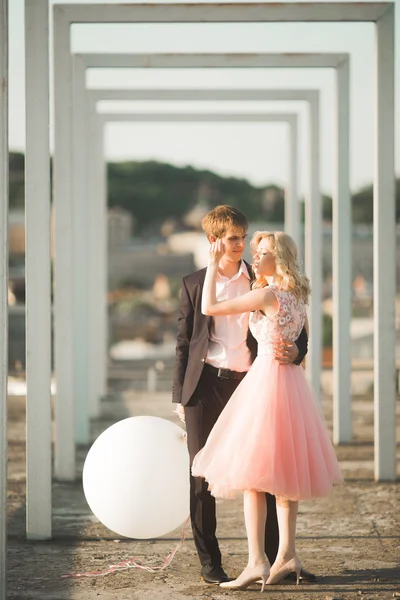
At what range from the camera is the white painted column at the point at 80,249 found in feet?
36.0

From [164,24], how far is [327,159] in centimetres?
2625

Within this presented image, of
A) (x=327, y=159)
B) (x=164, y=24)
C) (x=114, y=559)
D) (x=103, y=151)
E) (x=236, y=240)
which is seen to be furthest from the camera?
(x=327, y=159)

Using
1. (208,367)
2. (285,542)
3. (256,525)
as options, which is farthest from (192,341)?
(285,542)

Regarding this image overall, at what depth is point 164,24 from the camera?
27.2ft

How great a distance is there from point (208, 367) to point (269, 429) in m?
0.49

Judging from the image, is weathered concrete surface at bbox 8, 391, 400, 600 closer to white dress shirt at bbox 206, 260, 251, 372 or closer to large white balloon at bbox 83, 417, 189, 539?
large white balloon at bbox 83, 417, 189, 539

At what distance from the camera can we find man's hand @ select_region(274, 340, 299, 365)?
5758 mm

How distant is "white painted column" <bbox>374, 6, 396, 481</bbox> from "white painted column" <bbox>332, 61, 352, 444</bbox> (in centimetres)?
201

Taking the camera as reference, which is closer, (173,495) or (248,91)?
(173,495)

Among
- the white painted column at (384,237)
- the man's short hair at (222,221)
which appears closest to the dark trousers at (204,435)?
the man's short hair at (222,221)

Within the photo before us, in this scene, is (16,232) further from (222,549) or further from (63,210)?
(222,549)

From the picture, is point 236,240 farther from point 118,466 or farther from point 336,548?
point 336,548

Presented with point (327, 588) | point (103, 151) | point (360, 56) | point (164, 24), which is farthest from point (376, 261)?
point (103, 151)

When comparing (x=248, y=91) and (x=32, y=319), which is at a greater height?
(x=248, y=91)
